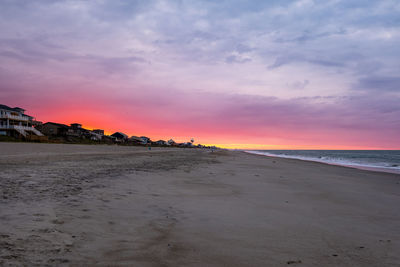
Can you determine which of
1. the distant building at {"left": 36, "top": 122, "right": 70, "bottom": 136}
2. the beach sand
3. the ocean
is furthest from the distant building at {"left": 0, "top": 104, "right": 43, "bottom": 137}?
the ocean

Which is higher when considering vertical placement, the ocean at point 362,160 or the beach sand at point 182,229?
the beach sand at point 182,229

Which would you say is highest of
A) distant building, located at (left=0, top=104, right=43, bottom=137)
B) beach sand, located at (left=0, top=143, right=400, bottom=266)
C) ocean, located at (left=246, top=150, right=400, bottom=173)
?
distant building, located at (left=0, top=104, right=43, bottom=137)

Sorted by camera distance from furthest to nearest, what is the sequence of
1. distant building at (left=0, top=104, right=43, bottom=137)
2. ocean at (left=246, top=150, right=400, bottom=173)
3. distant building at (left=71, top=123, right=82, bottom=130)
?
1. distant building at (left=71, top=123, right=82, bottom=130)
2. distant building at (left=0, top=104, right=43, bottom=137)
3. ocean at (left=246, top=150, right=400, bottom=173)

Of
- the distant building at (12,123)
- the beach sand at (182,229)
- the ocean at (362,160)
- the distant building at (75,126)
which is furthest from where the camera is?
the distant building at (75,126)

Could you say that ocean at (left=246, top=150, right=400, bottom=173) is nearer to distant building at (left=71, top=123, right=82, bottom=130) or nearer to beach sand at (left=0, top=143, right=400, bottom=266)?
beach sand at (left=0, top=143, right=400, bottom=266)

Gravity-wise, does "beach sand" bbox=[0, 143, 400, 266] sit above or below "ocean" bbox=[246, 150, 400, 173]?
above

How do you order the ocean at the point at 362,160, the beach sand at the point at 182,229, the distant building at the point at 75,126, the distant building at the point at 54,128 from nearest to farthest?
the beach sand at the point at 182,229, the ocean at the point at 362,160, the distant building at the point at 54,128, the distant building at the point at 75,126

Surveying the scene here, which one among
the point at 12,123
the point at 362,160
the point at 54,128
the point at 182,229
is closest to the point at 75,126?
the point at 54,128

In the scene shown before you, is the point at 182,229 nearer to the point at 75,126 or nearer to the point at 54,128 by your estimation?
the point at 54,128

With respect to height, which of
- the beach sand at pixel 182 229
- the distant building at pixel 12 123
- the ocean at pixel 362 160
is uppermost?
the distant building at pixel 12 123

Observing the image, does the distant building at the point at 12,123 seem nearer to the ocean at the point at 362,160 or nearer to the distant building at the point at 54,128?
the distant building at the point at 54,128

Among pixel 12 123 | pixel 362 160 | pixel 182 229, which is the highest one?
pixel 12 123

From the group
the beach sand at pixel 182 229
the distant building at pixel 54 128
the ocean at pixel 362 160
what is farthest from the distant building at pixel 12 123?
the ocean at pixel 362 160

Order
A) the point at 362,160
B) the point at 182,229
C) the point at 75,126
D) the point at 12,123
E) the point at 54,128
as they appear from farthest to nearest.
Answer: the point at 75,126
the point at 54,128
the point at 12,123
the point at 362,160
the point at 182,229
